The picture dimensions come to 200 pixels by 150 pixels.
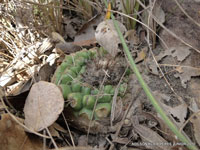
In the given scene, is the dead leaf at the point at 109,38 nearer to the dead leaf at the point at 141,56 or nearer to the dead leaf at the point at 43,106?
the dead leaf at the point at 141,56

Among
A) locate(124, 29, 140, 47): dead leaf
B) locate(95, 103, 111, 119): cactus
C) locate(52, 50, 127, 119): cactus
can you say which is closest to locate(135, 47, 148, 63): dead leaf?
locate(124, 29, 140, 47): dead leaf

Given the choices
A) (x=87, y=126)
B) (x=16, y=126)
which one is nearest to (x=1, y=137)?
(x=16, y=126)

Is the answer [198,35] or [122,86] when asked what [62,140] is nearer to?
[122,86]

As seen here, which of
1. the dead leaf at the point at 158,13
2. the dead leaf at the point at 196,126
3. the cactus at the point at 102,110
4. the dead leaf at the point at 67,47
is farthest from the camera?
the dead leaf at the point at 67,47

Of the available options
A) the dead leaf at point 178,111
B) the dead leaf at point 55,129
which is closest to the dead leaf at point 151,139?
the dead leaf at point 178,111

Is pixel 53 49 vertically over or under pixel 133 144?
over
